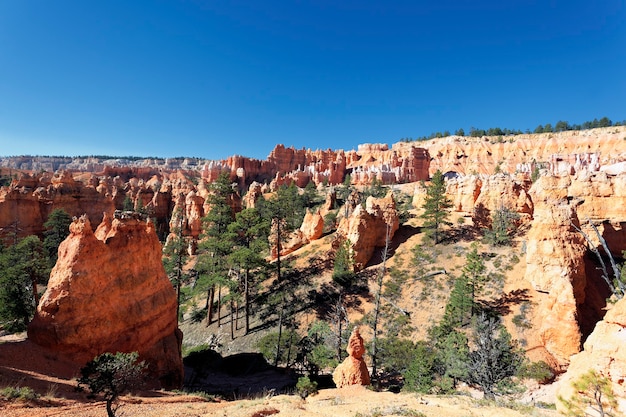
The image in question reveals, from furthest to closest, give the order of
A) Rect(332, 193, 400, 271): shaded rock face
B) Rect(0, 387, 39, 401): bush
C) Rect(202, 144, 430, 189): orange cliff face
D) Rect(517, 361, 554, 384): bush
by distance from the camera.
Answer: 1. Rect(202, 144, 430, 189): orange cliff face
2. Rect(332, 193, 400, 271): shaded rock face
3. Rect(517, 361, 554, 384): bush
4. Rect(0, 387, 39, 401): bush

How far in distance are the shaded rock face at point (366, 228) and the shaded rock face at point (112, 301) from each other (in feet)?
71.5

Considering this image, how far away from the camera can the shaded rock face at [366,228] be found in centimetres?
3566

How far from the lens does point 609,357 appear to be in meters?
6.86

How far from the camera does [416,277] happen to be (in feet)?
108

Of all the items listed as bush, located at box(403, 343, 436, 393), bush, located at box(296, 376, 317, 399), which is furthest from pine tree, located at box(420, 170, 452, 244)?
bush, located at box(296, 376, 317, 399)

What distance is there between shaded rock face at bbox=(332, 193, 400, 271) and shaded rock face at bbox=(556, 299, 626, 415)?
26.7m

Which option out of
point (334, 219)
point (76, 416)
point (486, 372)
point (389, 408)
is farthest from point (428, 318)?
point (76, 416)

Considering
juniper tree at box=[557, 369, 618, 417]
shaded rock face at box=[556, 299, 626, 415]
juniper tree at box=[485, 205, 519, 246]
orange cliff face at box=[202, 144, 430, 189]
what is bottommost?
juniper tree at box=[557, 369, 618, 417]

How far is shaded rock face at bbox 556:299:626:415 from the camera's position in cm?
658

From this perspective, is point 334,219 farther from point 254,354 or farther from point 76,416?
point 76,416

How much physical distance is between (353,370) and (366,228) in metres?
19.5

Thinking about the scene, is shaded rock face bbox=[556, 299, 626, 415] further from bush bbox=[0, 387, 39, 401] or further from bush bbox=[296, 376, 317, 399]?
bush bbox=[0, 387, 39, 401]

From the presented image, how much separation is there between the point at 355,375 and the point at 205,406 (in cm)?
996

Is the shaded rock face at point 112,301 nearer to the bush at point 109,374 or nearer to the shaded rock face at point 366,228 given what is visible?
the bush at point 109,374
